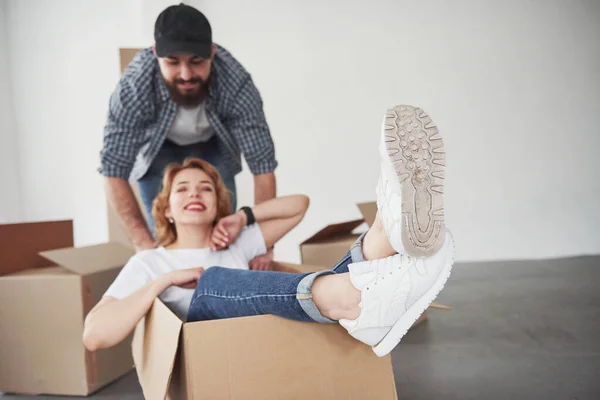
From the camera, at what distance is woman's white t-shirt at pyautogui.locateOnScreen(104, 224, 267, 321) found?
4.83 ft

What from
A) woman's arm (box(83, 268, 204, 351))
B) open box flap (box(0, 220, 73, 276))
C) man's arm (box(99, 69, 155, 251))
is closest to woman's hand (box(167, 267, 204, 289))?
woman's arm (box(83, 268, 204, 351))

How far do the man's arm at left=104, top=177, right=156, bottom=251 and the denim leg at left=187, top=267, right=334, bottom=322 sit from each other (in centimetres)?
58

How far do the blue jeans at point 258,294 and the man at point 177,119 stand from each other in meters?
0.46

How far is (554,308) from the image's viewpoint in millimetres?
2303

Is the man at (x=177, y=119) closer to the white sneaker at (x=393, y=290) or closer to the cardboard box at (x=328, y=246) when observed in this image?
the cardboard box at (x=328, y=246)

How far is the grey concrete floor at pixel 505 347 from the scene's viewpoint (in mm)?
1505

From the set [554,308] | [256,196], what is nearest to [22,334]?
[256,196]

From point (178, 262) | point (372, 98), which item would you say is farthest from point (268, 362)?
point (372, 98)

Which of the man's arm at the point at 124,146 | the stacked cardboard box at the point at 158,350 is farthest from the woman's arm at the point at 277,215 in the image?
the man's arm at the point at 124,146

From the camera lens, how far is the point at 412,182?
Answer: 1.00 metres

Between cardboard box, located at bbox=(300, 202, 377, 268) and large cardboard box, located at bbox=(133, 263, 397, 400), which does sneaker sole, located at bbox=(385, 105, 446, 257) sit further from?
cardboard box, located at bbox=(300, 202, 377, 268)

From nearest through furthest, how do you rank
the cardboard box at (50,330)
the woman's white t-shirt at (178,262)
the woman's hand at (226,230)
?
the woman's white t-shirt at (178,262) → the woman's hand at (226,230) → the cardboard box at (50,330)

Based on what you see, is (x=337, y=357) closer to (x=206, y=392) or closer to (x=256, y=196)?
(x=206, y=392)

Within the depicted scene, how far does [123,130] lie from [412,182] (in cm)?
119
